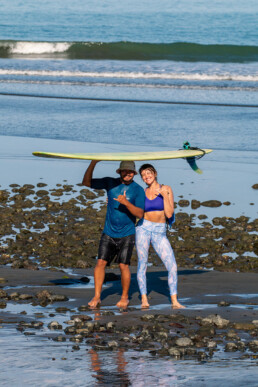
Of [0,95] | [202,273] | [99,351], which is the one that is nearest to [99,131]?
[0,95]

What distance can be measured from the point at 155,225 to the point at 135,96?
2479 centimetres

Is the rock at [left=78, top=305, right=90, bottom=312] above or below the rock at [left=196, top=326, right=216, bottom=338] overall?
above

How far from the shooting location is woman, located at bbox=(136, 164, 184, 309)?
893 cm

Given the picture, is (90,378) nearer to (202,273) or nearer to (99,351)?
(99,351)

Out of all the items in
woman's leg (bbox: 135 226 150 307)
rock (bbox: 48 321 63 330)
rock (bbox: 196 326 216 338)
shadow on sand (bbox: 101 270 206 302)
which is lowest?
rock (bbox: 196 326 216 338)

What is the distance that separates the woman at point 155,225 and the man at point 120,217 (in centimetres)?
15

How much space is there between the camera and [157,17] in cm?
8194

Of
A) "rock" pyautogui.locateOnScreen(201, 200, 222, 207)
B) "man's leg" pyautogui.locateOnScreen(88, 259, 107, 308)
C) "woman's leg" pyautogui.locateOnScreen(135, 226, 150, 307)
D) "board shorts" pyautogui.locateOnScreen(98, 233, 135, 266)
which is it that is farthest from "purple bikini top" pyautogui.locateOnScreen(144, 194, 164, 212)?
"rock" pyautogui.locateOnScreen(201, 200, 222, 207)

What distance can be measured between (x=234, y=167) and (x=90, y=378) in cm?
1284

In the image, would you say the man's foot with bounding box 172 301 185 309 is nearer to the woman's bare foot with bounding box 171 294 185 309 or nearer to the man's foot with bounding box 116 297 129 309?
the woman's bare foot with bounding box 171 294 185 309

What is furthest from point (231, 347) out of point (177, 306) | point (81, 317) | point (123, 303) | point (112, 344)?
point (123, 303)

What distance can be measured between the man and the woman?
15 centimetres

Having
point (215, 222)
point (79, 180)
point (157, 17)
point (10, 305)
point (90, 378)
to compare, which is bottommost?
point (90, 378)

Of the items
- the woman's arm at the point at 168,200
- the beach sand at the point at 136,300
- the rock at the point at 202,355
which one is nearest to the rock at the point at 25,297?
the beach sand at the point at 136,300
